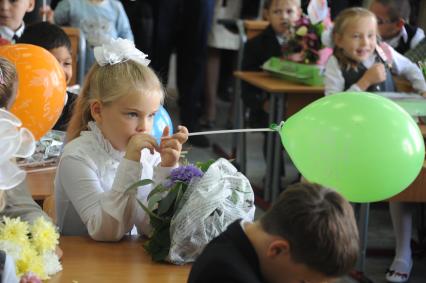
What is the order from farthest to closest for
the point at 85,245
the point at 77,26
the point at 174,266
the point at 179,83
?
the point at 179,83 < the point at 77,26 < the point at 85,245 < the point at 174,266

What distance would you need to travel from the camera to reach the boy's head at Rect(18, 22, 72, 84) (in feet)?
12.9

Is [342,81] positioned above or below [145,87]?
below

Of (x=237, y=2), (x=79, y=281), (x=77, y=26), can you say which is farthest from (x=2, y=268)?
(x=237, y=2)

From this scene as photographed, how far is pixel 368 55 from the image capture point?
4.63 meters

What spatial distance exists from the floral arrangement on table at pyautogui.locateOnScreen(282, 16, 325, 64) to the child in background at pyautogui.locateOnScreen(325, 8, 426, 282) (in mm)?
361

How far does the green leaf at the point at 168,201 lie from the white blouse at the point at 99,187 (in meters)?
0.14

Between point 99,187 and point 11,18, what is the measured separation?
8.16 feet

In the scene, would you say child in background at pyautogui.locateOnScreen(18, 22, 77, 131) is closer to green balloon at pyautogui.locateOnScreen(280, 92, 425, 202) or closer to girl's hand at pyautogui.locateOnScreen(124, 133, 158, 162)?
girl's hand at pyautogui.locateOnScreen(124, 133, 158, 162)

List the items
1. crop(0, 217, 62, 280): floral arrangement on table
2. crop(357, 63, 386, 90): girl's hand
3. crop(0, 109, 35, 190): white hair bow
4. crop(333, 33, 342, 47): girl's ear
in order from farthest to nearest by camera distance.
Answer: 1. crop(333, 33, 342, 47): girl's ear
2. crop(357, 63, 386, 90): girl's hand
3. crop(0, 217, 62, 280): floral arrangement on table
4. crop(0, 109, 35, 190): white hair bow

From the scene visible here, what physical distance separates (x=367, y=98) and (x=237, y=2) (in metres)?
5.31

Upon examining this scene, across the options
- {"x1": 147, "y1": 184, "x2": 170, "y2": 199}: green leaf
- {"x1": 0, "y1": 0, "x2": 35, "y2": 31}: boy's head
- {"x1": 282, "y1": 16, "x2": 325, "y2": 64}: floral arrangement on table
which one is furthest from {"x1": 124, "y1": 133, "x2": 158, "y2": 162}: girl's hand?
{"x1": 282, "y1": 16, "x2": 325, "y2": 64}: floral arrangement on table

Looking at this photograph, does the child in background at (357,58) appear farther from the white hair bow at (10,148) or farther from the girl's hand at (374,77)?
the white hair bow at (10,148)

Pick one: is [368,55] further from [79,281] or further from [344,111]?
[79,281]

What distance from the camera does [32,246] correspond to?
1953mm
